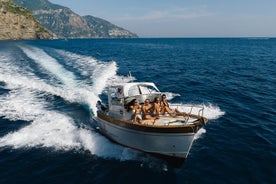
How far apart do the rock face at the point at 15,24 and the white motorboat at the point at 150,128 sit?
173 m

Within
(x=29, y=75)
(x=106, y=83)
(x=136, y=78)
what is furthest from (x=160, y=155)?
(x=29, y=75)

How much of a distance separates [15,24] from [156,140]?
610 ft

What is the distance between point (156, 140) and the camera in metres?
14.6

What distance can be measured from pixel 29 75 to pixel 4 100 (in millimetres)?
11184

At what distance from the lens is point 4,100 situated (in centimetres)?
2520

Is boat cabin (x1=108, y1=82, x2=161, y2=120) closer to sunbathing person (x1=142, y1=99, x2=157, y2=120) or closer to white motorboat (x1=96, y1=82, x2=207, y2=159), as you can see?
white motorboat (x1=96, y1=82, x2=207, y2=159)

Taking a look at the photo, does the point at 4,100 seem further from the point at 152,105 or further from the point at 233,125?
the point at 233,125

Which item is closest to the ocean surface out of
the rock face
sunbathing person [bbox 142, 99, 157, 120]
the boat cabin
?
the boat cabin

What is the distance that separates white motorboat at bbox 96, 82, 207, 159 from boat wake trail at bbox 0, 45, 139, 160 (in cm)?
91

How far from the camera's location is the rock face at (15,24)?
167625mm

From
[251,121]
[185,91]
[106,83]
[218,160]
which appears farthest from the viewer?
[106,83]

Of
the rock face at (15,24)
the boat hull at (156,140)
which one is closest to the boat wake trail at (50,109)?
the boat hull at (156,140)

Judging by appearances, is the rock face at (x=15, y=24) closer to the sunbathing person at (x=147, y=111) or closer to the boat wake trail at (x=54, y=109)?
the boat wake trail at (x=54, y=109)

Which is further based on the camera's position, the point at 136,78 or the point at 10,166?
the point at 136,78
